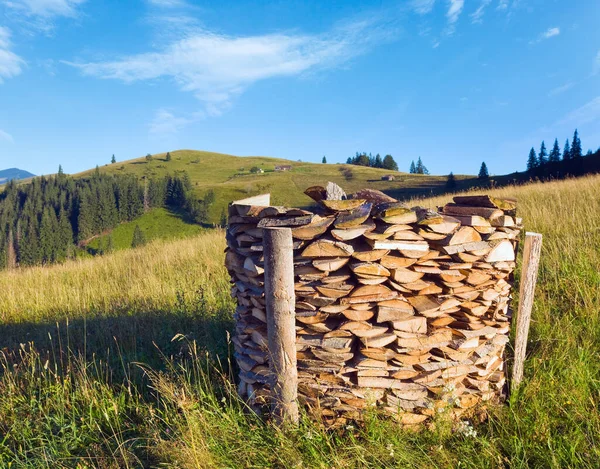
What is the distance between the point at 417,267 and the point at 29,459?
3.56 meters

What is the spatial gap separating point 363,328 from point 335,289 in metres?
0.37

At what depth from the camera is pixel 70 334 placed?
235 inches

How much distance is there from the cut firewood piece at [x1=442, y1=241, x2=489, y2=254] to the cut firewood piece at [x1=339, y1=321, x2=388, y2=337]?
77 cm

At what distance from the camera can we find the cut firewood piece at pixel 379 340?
2.79 metres

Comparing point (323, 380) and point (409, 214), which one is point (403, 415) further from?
point (409, 214)

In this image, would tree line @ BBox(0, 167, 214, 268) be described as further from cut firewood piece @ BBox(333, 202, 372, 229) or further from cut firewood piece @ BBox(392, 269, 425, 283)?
cut firewood piece @ BBox(392, 269, 425, 283)

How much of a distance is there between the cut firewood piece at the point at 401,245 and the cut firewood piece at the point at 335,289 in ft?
1.19

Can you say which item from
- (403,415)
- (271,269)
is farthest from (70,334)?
(403,415)

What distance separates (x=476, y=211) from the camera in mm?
3115

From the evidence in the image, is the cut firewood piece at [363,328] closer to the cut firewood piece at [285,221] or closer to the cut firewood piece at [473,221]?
the cut firewood piece at [285,221]

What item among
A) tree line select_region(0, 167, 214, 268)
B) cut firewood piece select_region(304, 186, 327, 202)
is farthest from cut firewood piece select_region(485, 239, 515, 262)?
tree line select_region(0, 167, 214, 268)

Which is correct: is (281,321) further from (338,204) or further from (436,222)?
(436,222)

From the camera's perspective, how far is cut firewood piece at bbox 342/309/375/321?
279 cm

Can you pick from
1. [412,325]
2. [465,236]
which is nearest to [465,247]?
[465,236]
